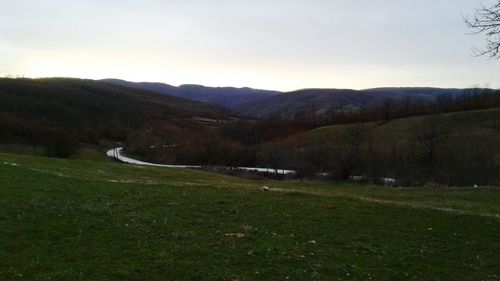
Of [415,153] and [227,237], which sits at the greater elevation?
[227,237]

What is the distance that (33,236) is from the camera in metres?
13.7

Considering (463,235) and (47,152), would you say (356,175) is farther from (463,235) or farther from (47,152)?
(463,235)

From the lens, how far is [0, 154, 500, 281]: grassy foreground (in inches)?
448

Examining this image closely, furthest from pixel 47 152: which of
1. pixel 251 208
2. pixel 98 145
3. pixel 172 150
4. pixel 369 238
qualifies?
pixel 98 145

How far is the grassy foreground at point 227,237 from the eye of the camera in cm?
1139

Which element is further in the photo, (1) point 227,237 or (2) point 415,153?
(2) point 415,153

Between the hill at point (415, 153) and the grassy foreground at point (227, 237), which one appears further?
the hill at point (415, 153)

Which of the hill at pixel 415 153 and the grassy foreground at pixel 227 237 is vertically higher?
the grassy foreground at pixel 227 237

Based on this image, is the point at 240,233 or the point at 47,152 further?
the point at 47,152

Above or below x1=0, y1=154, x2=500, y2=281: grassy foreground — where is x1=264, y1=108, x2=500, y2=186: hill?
below

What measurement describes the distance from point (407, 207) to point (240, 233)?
10.8m

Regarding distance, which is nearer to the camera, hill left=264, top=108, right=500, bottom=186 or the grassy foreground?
the grassy foreground

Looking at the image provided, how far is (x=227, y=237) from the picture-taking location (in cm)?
1451

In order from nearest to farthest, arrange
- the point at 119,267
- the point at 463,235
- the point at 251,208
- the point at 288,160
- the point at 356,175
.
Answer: the point at 119,267, the point at 463,235, the point at 251,208, the point at 356,175, the point at 288,160
